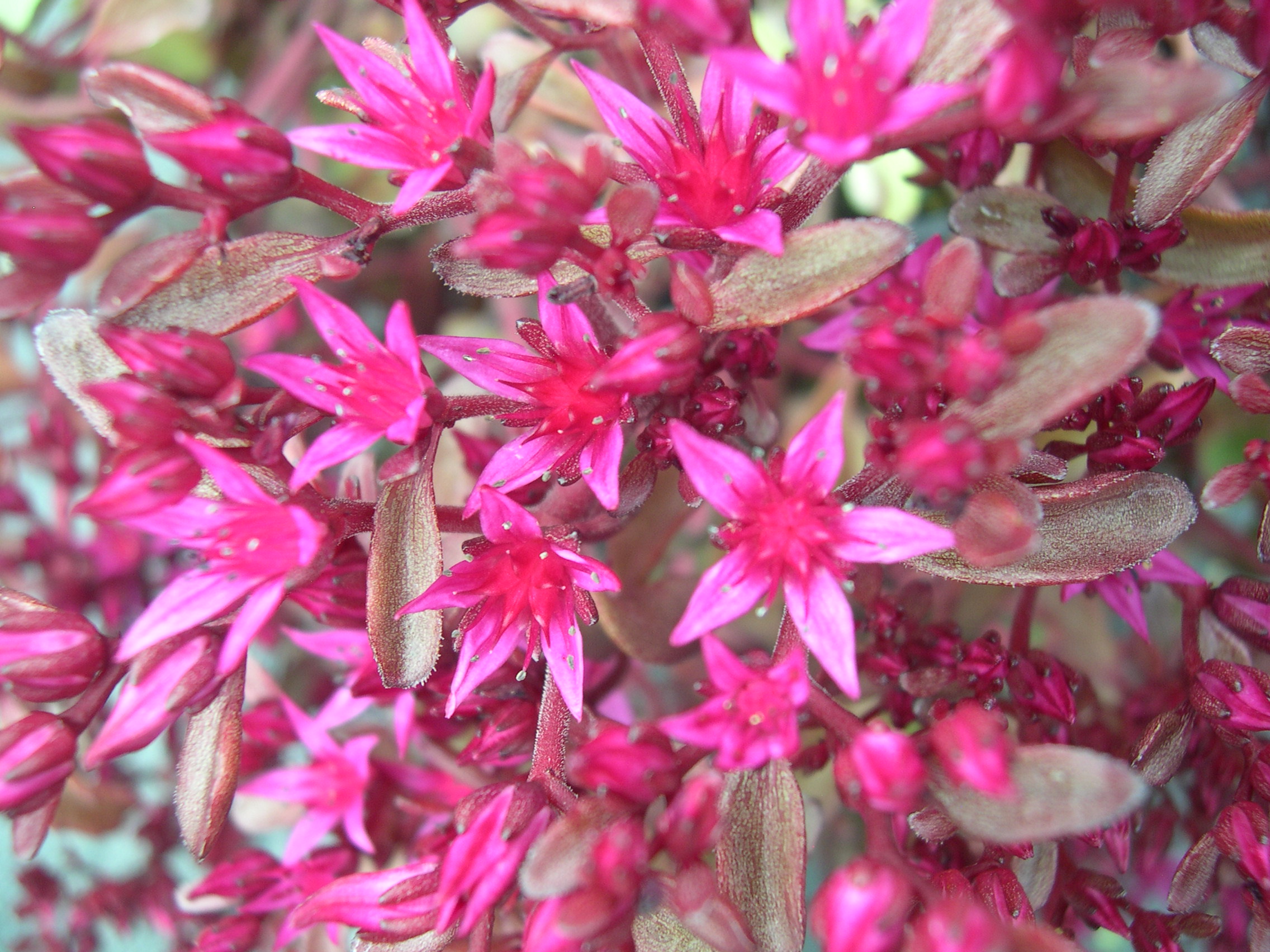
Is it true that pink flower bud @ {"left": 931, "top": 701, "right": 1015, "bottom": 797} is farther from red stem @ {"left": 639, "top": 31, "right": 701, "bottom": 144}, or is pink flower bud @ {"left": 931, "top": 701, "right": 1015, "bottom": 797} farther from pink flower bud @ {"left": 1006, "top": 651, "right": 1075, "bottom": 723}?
red stem @ {"left": 639, "top": 31, "right": 701, "bottom": 144}

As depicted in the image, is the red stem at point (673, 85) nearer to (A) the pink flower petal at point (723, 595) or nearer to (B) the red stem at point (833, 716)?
(A) the pink flower petal at point (723, 595)

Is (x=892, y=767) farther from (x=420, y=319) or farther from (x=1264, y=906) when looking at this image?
(x=420, y=319)

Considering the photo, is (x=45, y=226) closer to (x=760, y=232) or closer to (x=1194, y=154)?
(x=760, y=232)

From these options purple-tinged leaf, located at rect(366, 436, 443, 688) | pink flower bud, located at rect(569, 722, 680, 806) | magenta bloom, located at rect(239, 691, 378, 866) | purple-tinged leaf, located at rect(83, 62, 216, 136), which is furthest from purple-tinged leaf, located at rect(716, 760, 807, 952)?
purple-tinged leaf, located at rect(83, 62, 216, 136)

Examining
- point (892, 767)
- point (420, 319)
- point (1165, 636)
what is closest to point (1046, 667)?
point (892, 767)

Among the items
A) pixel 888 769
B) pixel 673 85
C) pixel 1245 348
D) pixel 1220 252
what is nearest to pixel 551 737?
pixel 888 769
